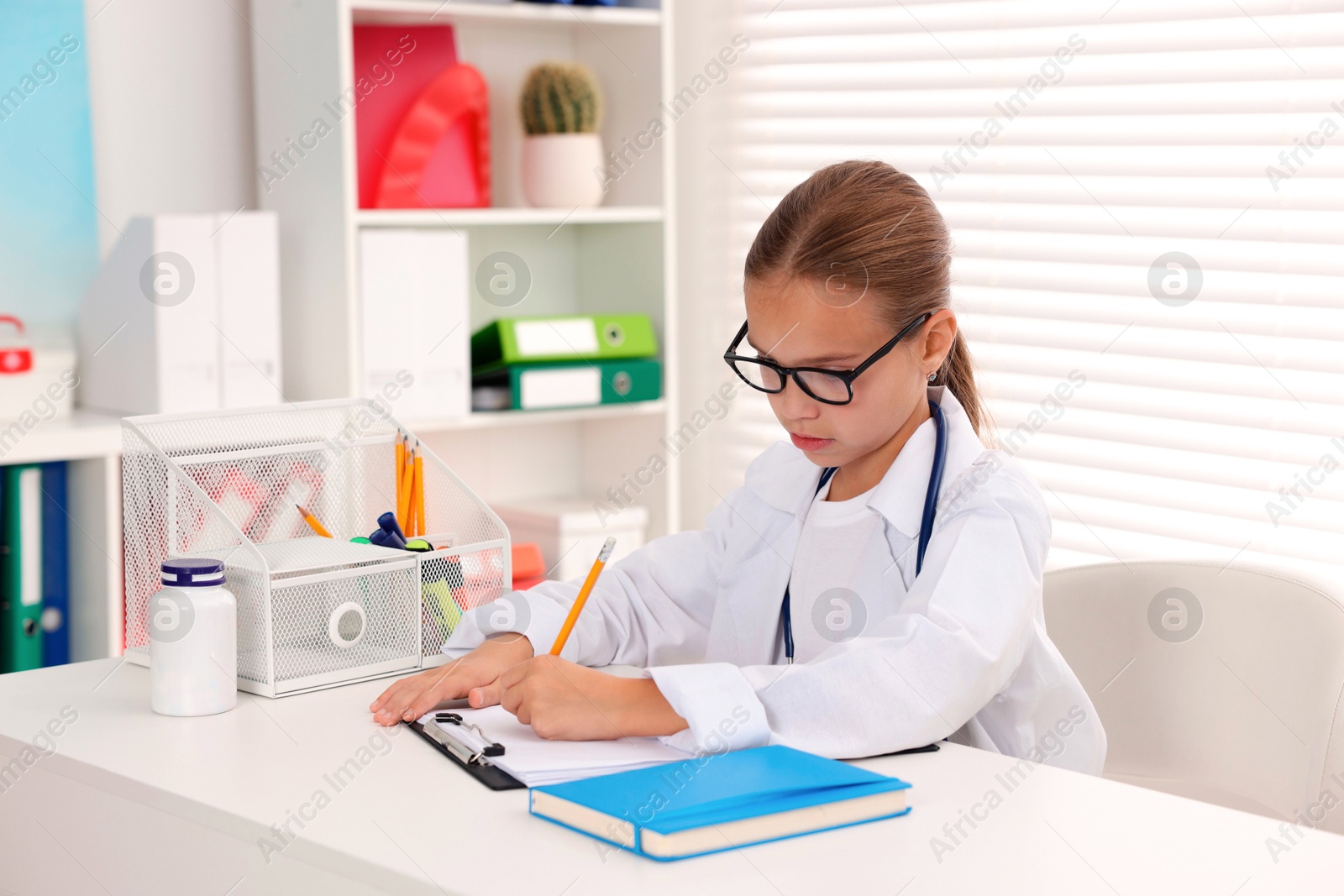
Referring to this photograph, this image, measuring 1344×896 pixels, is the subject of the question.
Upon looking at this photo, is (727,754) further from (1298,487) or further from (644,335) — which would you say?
(644,335)

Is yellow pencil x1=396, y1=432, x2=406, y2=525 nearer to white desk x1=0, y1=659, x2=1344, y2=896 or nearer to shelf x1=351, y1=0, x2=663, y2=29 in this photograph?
white desk x1=0, y1=659, x2=1344, y2=896

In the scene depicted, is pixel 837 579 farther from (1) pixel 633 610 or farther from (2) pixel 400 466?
(2) pixel 400 466

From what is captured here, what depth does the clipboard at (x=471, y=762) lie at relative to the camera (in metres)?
0.98

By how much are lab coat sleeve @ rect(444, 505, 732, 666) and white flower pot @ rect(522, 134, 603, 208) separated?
4.34ft

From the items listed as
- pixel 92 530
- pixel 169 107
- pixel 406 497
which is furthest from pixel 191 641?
pixel 169 107

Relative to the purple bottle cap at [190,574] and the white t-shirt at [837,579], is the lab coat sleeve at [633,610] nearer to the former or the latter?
the white t-shirt at [837,579]

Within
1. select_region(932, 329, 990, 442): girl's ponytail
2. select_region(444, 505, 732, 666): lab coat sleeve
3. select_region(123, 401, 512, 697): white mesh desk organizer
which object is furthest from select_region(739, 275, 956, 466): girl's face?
select_region(123, 401, 512, 697): white mesh desk organizer

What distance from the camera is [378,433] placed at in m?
1.50

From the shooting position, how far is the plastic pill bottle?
1.15 metres

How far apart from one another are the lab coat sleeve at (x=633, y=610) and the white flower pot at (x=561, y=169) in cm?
132

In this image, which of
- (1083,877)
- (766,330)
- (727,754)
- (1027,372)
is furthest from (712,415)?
(1083,877)

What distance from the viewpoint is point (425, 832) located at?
2.94 ft

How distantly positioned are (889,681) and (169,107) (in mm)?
1916

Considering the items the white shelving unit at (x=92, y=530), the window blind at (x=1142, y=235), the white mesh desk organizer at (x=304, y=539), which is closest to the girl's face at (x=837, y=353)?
the white mesh desk organizer at (x=304, y=539)
